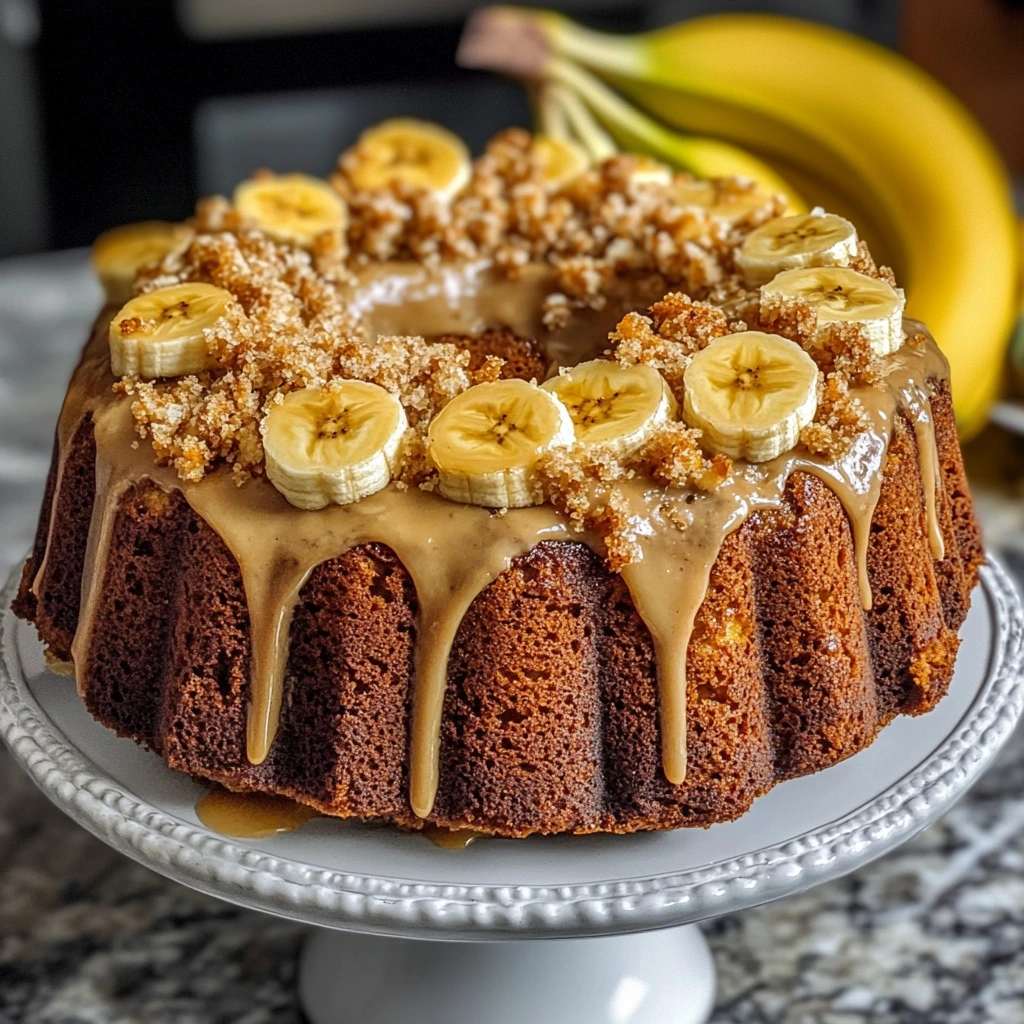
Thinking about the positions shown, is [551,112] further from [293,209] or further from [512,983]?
[512,983]

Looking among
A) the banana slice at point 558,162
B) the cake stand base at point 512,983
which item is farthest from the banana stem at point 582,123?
the cake stand base at point 512,983

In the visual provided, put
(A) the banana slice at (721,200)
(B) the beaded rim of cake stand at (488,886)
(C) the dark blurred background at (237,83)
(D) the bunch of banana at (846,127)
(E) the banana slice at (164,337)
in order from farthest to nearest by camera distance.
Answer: (C) the dark blurred background at (237,83) < (D) the bunch of banana at (846,127) < (A) the banana slice at (721,200) < (E) the banana slice at (164,337) < (B) the beaded rim of cake stand at (488,886)

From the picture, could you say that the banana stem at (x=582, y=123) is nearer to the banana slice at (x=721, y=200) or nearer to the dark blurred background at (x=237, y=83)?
the banana slice at (x=721, y=200)

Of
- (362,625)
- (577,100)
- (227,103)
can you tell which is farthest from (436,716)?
(227,103)

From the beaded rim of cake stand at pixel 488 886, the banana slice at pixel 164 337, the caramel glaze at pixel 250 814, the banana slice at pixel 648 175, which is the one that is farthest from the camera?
the banana slice at pixel 648 175

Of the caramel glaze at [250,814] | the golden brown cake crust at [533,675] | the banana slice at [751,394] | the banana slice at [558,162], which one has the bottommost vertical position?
the caramel glaze at [250,814]

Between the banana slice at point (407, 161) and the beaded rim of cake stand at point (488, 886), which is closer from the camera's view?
the beaded rim of cake stand at point (488, 886)

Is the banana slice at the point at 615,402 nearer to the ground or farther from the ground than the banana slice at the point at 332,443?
farther from the ground

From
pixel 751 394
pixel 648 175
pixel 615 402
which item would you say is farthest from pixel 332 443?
pixel 648 175
